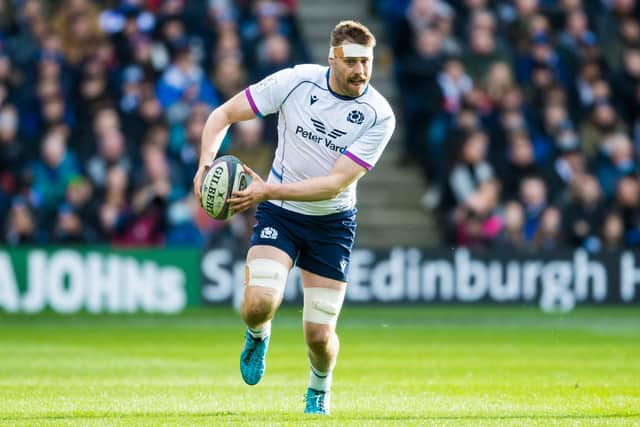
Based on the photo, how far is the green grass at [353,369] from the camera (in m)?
9.76

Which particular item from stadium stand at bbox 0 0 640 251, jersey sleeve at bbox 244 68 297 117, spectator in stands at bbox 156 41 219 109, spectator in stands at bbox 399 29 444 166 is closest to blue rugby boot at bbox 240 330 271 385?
jersey sleeve at bbox 244 68 297 117

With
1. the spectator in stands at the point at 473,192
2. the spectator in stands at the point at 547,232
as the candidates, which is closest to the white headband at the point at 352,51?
the spectator in stands at the point at 473,192

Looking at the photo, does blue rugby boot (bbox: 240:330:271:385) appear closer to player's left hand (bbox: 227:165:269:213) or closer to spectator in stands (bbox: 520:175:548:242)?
player's left hand (bbox: 227:165:269:213)

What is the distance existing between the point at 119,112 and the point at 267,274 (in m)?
11.1

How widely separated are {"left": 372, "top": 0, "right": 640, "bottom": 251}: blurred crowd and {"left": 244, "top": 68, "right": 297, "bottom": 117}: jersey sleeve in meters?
11.0

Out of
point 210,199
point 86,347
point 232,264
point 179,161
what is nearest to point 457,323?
point 232,264

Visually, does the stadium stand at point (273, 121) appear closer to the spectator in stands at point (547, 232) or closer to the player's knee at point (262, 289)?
the spectator in stands at point (547, 232)

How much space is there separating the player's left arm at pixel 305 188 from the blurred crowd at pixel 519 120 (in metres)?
11.2

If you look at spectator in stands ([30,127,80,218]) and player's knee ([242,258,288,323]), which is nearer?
player's knee ([242,258,288,323])

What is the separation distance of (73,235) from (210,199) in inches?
404

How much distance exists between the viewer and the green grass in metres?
9.76

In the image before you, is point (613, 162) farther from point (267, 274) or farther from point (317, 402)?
point (267, 274)

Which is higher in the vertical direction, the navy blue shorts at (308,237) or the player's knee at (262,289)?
the navy blue shorts at (308,237)

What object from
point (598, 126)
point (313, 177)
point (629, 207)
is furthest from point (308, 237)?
point (598, 126)
